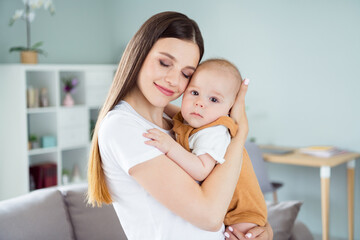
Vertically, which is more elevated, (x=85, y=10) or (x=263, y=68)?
(x=85, y=10)

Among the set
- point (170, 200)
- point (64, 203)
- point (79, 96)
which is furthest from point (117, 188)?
point (79, 96)

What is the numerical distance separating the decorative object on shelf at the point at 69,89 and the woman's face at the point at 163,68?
11.6 feet

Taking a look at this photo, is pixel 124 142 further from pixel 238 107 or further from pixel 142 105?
pixel 238 107

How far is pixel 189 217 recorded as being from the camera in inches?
42.8

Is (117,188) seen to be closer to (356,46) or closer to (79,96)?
(356,46)

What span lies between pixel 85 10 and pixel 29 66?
4.88ft

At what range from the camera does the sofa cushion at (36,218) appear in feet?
6.25

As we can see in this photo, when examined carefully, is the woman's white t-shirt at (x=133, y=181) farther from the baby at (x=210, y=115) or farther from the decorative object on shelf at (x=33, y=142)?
the decorative object on shelf at (x=33, y=142)

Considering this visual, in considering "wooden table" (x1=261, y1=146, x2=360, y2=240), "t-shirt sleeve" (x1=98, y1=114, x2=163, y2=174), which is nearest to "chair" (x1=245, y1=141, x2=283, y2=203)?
"wooden table" (x1=261, y1=146, x2=360, y2=240)

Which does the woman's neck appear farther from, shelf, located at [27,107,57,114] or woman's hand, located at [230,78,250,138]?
shelf, located at [27,107,57,114]

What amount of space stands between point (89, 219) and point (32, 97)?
7.69 feet

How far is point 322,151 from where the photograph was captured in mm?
3537

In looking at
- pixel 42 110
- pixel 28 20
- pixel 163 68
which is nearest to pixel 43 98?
pixel 42 110

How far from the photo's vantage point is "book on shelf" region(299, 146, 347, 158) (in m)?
3.52
